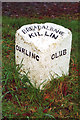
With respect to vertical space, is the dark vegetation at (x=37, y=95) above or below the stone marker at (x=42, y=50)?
below

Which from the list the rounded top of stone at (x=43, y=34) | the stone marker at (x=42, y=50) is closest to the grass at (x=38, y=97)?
the stone marker at (x=42, y=50)

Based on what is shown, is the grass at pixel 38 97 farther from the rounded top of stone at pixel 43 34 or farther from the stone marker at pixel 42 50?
the rounded top of stone at pixel 43 34

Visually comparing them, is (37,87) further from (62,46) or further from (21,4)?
(21,4)

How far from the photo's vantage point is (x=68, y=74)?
13.2 feet

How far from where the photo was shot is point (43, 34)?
364 centimetres

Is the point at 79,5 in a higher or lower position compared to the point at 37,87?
higher

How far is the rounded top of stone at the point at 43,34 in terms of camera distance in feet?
11.5

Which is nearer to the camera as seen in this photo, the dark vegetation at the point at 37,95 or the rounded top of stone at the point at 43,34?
the dark vegetation at the point at 37,95

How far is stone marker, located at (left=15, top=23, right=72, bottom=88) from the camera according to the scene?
137 inches

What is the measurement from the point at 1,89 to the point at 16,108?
486 millimetres

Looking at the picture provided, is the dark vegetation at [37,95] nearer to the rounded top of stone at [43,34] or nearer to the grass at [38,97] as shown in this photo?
the grass at [38,97]

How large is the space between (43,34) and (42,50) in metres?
0.34

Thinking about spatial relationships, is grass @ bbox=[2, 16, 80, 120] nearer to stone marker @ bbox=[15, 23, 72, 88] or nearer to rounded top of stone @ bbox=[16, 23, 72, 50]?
stone marker @ bbox=[15, 23, 72, 88]

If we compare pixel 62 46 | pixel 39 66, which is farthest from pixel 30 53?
pixel 62 46
